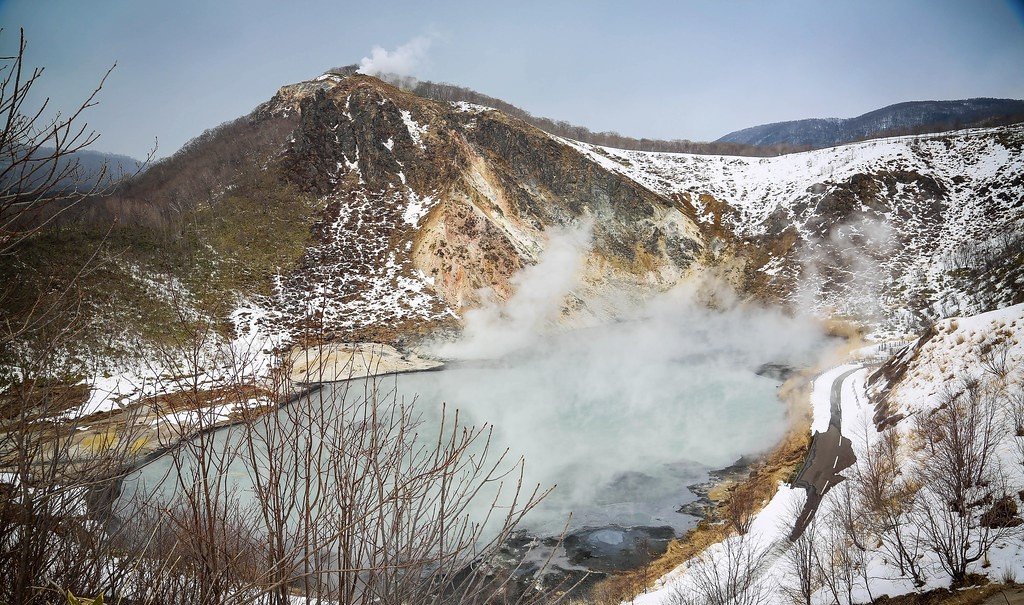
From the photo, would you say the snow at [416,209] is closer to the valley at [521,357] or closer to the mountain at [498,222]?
the mountain at [498,222]

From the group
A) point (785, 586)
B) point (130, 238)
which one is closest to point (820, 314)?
point (785, 586)

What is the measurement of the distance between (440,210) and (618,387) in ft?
78.1

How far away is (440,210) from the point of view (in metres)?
43.8

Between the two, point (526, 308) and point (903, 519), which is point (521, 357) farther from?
point (903, 519)

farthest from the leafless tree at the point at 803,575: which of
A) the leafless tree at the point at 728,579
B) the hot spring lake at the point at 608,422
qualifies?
the hot spring lake at the point at 608,422

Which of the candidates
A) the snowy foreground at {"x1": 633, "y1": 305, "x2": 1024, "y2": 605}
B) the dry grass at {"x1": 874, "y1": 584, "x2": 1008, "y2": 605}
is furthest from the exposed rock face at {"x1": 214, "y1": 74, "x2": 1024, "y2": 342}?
the dry grass at {"x1": 874, "y1": 584, "x2": 1008, "y2": 605}

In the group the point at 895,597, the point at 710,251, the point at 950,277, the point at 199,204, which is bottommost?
the point at 895,597

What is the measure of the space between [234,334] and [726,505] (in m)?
31.3

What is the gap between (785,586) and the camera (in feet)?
38.8

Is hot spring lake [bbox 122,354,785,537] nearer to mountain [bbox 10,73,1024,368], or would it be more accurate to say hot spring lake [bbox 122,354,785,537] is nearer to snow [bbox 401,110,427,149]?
mountain [bbox 10,73,1024,368]

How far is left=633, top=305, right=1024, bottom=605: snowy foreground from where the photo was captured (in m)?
10.4

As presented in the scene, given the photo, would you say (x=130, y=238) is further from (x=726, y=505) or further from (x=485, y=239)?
(x=726, y=505)

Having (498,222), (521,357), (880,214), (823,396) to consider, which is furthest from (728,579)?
(880,214)

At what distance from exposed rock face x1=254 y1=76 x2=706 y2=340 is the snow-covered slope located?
7697mm
